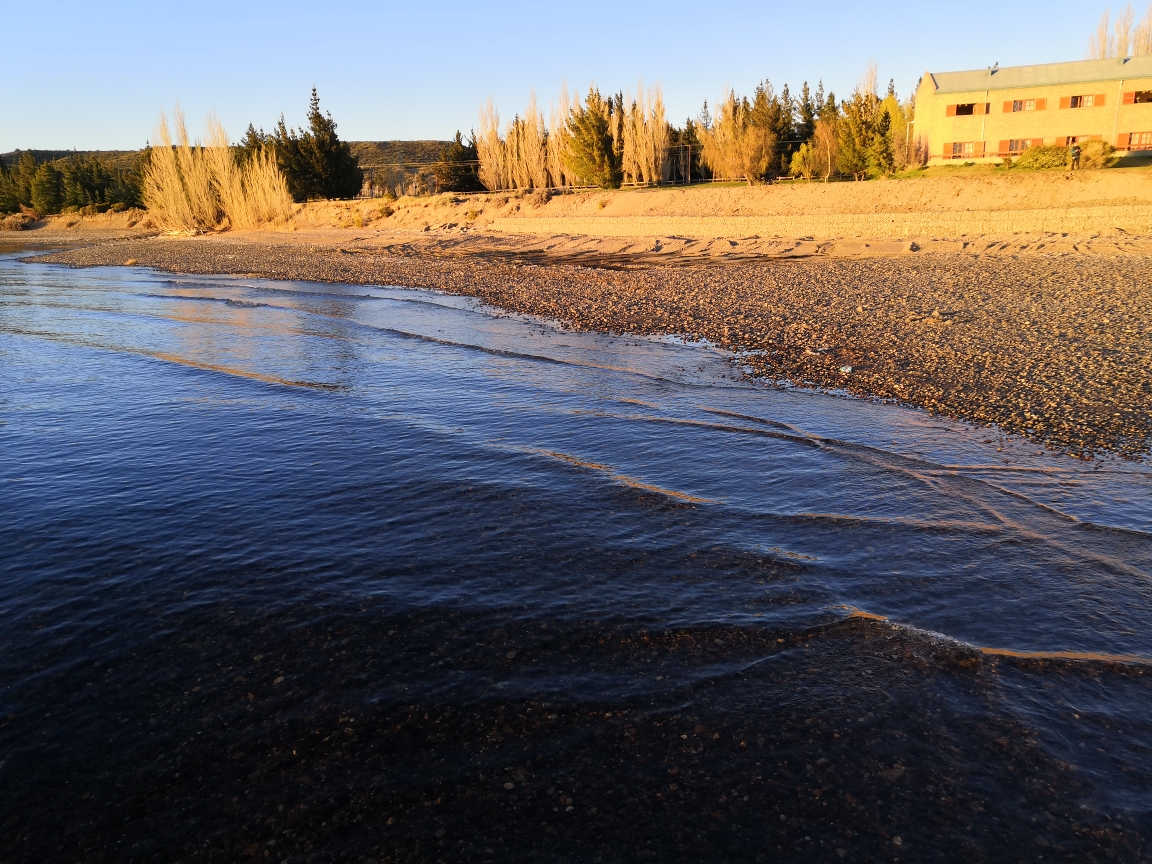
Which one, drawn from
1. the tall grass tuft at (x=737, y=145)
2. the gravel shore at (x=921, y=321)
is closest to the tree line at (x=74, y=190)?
the tall grass tuft at (x=737, y=145)

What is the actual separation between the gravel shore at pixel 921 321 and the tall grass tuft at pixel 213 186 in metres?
28.9

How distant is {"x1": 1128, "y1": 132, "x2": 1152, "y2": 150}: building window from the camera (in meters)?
40.0

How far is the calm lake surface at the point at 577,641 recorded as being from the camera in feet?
13.5

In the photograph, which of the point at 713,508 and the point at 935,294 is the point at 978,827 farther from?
the point at 935,294

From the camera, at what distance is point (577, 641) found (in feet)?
18.6

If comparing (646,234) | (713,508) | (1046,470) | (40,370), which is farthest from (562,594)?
(646,234)

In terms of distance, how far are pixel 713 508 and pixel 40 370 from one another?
14.0m

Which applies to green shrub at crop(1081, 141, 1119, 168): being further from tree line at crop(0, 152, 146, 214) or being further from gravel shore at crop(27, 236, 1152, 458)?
tree line at crop(0, 152, 146, 214)

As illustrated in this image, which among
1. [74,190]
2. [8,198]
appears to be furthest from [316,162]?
[8,198]

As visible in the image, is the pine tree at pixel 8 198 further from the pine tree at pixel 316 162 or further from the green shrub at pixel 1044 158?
the green shrub at pixel 1044 158

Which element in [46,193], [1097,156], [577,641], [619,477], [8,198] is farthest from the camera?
[8,198]

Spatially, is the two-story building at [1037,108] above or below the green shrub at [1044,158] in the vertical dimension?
above

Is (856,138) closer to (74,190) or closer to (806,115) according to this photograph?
(806,115)

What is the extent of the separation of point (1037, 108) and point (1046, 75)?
86.6 inches
